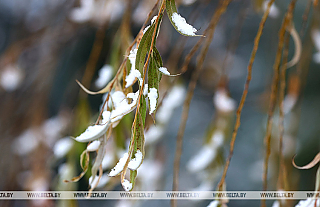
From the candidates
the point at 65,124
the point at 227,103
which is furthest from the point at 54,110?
the point at 227,103

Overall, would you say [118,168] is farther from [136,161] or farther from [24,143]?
[24,143]

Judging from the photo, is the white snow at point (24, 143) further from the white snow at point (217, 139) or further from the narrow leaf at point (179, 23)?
the narrow leaf at point (179, 23)

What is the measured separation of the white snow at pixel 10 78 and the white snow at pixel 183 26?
0.74 metres

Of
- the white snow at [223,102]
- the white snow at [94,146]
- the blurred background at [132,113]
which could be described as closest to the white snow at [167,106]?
the blurred background at [132,113]

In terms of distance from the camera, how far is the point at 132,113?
0.60 m

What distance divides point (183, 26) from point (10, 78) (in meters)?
0.77

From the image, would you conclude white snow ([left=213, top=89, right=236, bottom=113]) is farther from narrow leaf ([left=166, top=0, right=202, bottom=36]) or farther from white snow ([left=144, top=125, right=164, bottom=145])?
narrow leaf ([left=166, top=0, right=202, bottom=36])

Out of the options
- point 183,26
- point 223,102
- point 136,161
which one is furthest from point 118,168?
point 223,102

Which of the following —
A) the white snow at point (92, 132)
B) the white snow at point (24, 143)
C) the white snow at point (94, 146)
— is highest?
the white snow at point (92, 132)

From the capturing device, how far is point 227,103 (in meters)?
0.65

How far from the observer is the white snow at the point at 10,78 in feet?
2.65

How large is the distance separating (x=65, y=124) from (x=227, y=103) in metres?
0.55

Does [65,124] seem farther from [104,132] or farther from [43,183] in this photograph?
[104,132]

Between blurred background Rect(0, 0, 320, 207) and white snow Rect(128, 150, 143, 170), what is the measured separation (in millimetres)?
242
